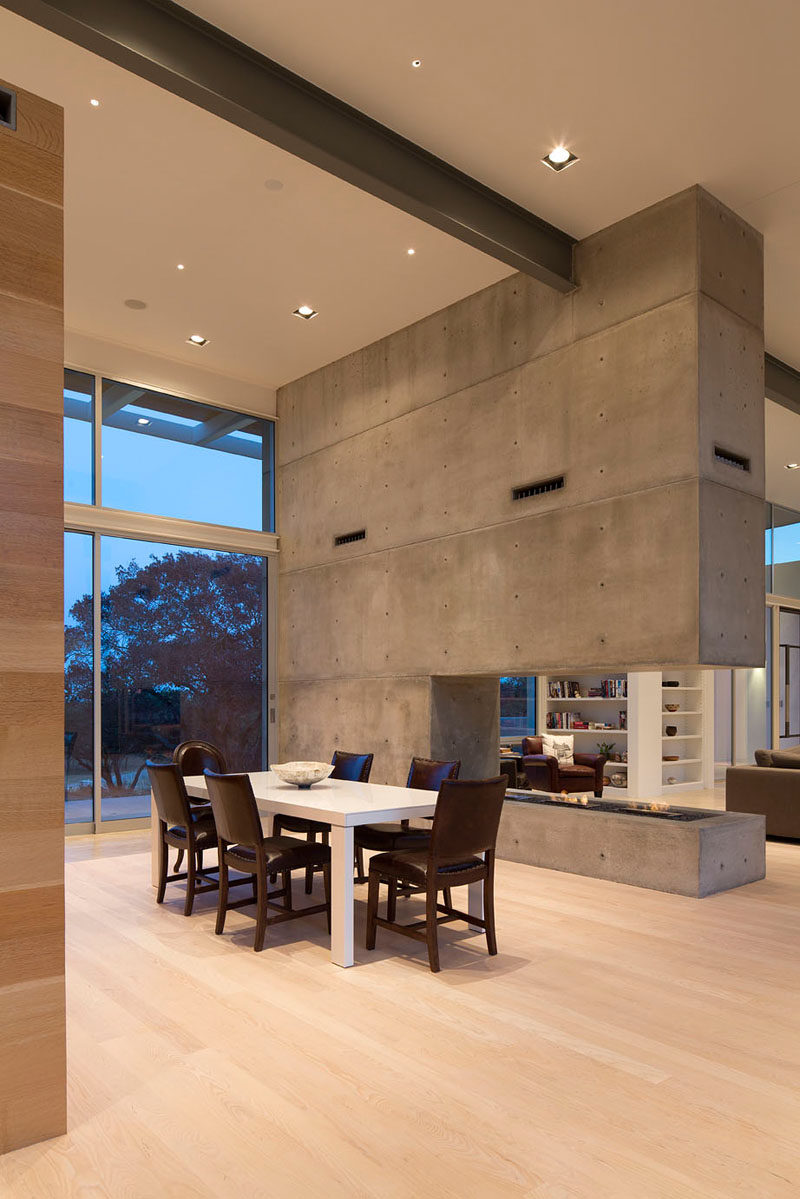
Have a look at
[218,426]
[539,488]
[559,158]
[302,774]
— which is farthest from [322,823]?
[218,426]

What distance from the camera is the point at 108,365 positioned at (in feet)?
28.4

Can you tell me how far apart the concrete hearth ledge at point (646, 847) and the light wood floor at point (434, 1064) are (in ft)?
2.09

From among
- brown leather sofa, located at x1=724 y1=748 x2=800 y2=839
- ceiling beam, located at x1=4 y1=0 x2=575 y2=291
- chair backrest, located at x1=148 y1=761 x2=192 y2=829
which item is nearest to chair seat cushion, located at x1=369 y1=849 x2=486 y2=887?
chair backrest, located at x1=148 y1=761 x2=192 y2=829

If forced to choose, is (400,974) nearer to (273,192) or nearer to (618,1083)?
(618,1083)

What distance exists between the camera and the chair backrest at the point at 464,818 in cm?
411

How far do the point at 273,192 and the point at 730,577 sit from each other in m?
4.16

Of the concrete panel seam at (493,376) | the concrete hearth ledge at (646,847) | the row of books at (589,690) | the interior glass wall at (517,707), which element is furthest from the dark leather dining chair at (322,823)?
the interior glass wall at (517,707)

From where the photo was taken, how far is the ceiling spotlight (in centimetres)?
548

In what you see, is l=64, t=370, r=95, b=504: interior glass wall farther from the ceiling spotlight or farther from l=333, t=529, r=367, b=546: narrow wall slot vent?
the ceiling spotlight

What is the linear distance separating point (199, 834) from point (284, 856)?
3.63 feet

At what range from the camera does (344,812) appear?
4.21 metres

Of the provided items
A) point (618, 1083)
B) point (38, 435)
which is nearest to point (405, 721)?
point (618, 1083)

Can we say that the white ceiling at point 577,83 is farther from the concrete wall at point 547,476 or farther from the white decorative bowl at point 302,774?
the white decorative bowl at point 302,774

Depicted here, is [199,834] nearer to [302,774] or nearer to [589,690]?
[302,774]
